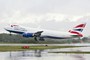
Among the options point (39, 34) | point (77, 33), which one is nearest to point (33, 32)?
point (39, 34)

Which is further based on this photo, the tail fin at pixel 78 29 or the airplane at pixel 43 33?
the tail fin at pixel 78 29

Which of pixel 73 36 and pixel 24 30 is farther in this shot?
Answer: pixel 73 36

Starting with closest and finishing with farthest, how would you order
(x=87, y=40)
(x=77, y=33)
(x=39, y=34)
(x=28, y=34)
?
(x=28, y=34) < (x=39, y=34) < (x=77, y=33) < (x=87, y=40)

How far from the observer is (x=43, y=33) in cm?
11362

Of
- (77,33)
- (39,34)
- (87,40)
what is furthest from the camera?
(87,40)

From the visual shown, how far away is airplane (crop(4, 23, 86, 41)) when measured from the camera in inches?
4151

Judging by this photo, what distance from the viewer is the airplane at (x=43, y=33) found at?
105425 millimetres

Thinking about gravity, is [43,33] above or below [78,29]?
below

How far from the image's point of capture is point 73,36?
11431cm

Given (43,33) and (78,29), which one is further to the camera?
(78,29)

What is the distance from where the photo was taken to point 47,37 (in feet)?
377

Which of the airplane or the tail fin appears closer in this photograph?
the airplane

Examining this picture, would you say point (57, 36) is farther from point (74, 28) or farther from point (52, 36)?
point (74, 28)

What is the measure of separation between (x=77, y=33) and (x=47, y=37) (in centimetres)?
1160
